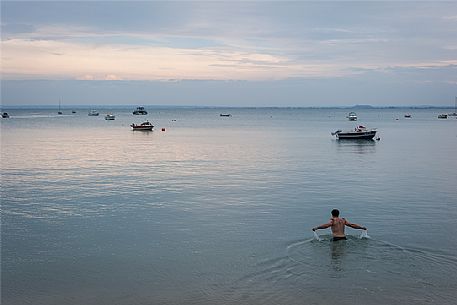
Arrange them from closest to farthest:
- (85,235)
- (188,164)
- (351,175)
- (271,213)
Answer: (85,235) < (271,213) < (351,175) < (188,164)

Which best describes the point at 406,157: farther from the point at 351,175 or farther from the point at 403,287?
the point at 403,287

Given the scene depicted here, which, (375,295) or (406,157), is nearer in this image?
(375,295)

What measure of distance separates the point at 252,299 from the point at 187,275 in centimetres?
302

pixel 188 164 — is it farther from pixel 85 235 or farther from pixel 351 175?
pixel 85 235

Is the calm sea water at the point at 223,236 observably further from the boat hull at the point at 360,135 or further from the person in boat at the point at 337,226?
the boat hull at the point at 360,135

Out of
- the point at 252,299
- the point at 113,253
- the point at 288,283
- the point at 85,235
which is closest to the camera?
the point at 252,299

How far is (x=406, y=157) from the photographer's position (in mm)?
56375

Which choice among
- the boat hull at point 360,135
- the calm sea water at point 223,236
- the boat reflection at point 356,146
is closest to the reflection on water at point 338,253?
the calm sea water at point 223,236

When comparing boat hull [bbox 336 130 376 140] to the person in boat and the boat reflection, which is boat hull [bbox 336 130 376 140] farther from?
the person in boat

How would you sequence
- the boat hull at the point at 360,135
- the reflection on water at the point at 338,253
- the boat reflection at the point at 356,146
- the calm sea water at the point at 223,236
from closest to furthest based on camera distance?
the calm sea water at the point at 223,236 < the reflection on water at the point at 338,253 < the boat reflection at the point at 356,146 < the boat hull at the point at 360,135

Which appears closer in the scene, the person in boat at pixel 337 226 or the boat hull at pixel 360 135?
the person in boat at pixel 337 226

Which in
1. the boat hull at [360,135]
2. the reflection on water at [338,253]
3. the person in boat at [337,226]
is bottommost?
the reflection on water at [338,253]

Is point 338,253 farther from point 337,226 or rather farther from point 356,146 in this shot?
point 356,146

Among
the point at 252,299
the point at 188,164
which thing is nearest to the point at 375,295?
the point at 252,299
